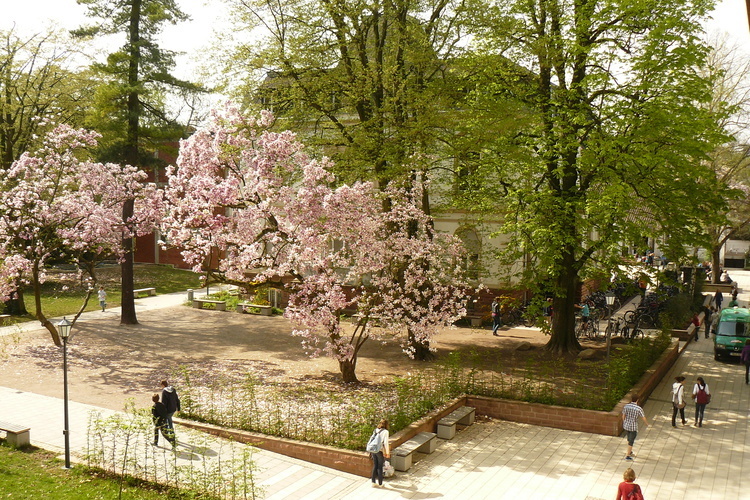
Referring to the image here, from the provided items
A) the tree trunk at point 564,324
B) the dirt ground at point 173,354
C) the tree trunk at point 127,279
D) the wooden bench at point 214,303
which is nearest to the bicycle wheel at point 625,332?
the dirt ground at point 173,354

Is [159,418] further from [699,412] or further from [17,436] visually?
[699,412]

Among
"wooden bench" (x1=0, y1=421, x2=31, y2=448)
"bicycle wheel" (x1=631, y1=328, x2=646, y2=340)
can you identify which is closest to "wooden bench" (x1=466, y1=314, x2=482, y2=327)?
"bicycle wheel" (x1=631, y1=328, x2=646, y2=340)

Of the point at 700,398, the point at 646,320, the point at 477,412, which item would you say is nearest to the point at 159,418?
the point at 477,412

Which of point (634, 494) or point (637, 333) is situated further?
point (637, 333)

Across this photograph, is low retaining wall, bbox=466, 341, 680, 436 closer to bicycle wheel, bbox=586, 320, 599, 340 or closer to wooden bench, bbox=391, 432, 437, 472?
wooden bench, bbox=391, 432, 437, 472

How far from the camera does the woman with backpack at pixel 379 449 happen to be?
483 inches

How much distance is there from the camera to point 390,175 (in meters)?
Answer: 20.8

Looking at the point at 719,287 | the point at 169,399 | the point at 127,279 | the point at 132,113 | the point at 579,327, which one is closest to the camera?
the point at 169,399

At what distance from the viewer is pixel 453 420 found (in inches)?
608

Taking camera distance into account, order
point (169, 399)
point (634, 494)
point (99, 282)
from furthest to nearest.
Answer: point (99, 282) < point (169, 399) < point (634, 494)

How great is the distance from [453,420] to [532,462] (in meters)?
2.30

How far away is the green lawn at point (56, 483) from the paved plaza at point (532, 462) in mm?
935

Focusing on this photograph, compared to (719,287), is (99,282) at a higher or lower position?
lower

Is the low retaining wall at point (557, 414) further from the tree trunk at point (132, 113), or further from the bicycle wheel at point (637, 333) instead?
the tree trunk at point (132, 113)
